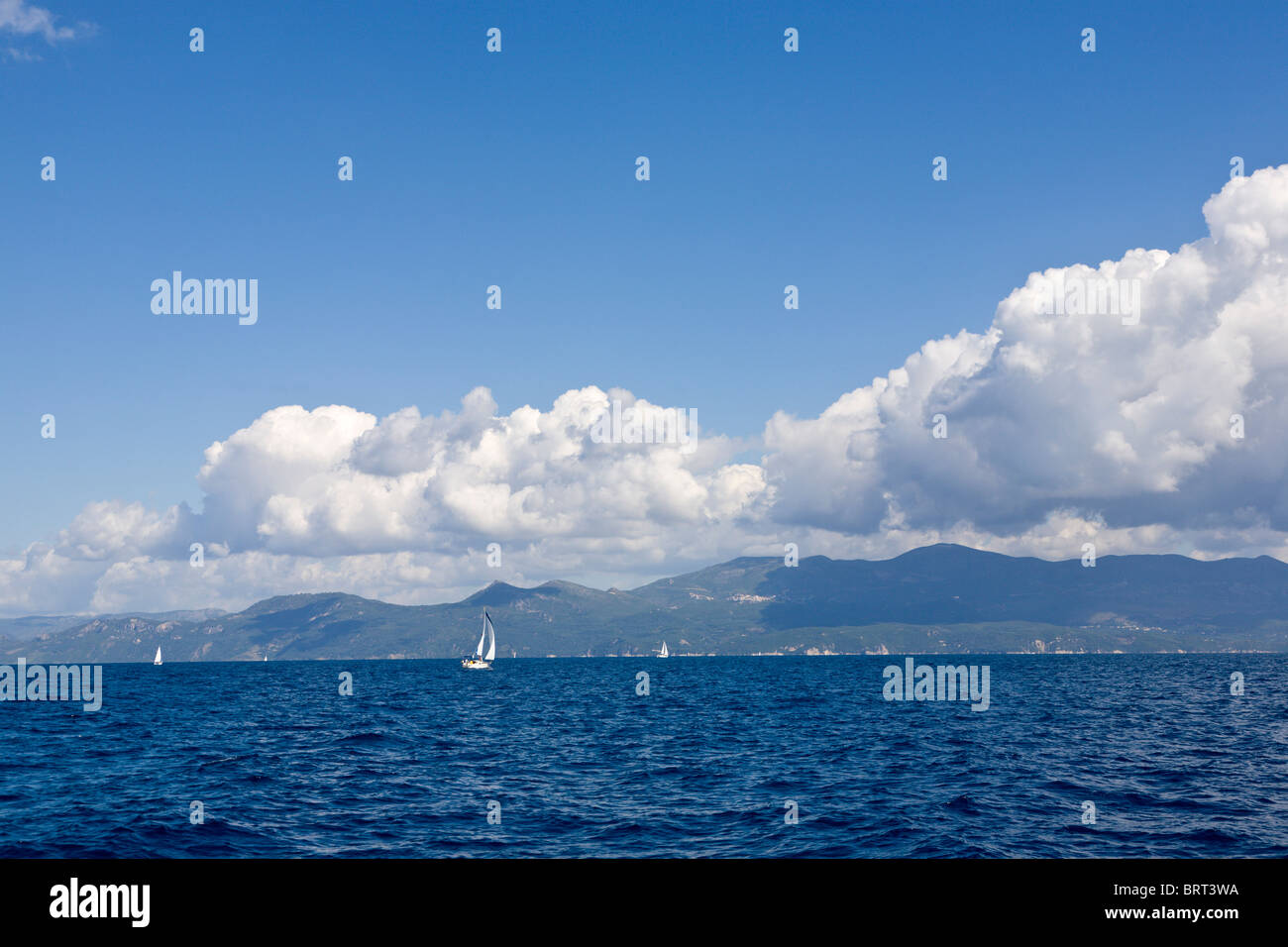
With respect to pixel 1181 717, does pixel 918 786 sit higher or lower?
higher

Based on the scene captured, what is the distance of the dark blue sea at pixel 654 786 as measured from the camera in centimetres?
2986

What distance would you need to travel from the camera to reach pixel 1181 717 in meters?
75.1

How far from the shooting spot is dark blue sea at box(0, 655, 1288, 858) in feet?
98.0

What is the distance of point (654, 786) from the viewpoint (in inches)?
1613
